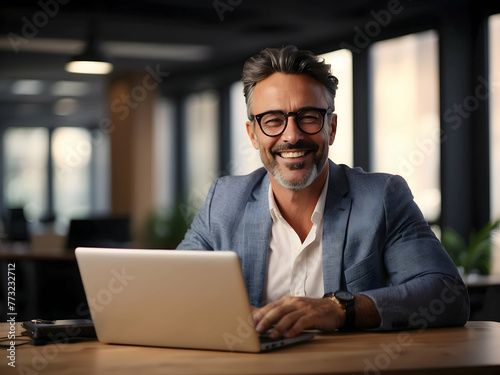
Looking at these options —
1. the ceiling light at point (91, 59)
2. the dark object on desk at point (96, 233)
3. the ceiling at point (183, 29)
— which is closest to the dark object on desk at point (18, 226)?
the ceiling at point (183, 29)

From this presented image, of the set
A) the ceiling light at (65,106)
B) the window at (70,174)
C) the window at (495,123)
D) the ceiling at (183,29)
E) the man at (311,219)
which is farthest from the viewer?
the window at (70,174)

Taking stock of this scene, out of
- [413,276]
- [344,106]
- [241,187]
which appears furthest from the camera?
[344,106]

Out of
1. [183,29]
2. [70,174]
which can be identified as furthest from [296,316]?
[70,174]

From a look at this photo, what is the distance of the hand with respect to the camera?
5.64 feet

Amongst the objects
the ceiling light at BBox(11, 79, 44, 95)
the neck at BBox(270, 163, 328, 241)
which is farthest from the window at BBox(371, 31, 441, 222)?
the ceiling light at BBox(11, 79, 44, 95)

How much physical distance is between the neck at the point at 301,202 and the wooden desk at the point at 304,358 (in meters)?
0.61

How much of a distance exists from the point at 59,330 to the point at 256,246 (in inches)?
28.5

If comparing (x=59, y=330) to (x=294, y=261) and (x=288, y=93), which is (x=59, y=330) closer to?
(x=294, y=261)

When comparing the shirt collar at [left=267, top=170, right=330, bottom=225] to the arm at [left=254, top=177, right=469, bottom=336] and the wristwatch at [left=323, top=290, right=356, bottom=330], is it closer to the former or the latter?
the arm at [left=254, top=177, right=469, bottom=336]

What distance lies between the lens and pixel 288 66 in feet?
7.45

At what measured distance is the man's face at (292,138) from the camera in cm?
224

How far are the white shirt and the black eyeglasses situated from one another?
230 millimetres

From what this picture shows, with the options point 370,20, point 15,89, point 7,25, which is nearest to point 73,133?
point 15,89

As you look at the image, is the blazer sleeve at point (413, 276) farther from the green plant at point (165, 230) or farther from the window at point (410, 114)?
the green plant at point (165, 230)
